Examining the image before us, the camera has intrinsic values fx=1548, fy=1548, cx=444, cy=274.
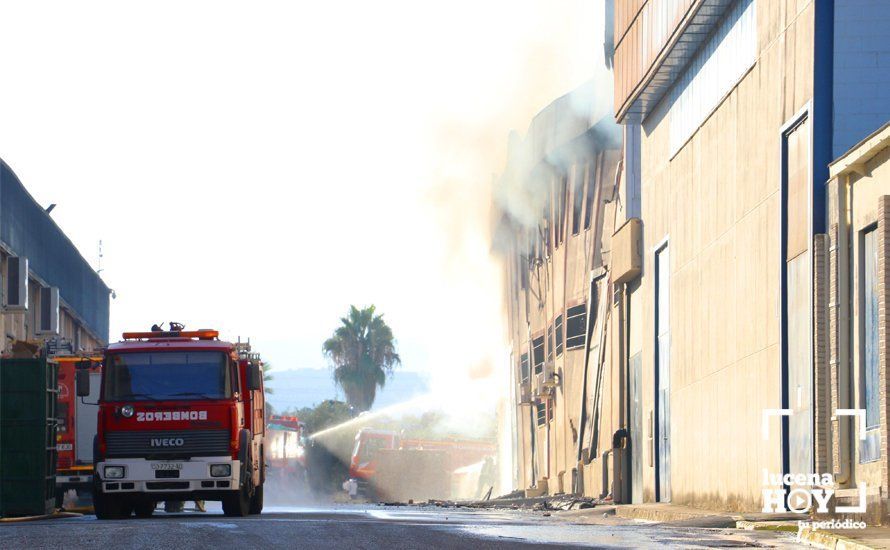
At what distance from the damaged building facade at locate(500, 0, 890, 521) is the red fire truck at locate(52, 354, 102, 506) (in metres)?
11.8

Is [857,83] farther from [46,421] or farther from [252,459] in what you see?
[46,421]

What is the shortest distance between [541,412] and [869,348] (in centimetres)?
4150

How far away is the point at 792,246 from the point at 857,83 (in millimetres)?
2631

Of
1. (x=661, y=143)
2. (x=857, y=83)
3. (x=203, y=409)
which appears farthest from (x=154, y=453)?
(x=661, y=143)

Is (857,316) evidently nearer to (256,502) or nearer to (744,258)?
(744,258)

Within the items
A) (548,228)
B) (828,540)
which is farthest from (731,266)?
(548,228)

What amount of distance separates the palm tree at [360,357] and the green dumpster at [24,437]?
77723mm

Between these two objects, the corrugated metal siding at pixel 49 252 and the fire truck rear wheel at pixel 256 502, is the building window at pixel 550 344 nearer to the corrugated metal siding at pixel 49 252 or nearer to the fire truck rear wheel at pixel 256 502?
the corrugated metal siding at pixel 49 252

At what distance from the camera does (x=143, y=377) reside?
22891 millimetres

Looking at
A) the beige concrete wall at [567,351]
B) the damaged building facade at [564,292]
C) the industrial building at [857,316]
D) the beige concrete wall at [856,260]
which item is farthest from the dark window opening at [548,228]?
the beige concrete wall at [856,260]

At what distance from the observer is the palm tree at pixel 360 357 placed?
10419cm

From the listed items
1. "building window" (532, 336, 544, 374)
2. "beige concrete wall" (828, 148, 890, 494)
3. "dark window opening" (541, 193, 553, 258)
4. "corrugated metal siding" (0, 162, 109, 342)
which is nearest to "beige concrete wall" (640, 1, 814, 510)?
"beige concrete wall" (828, 148, 890, 494)

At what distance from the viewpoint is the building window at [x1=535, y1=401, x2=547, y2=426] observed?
58656mm

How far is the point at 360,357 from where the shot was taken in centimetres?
10431
